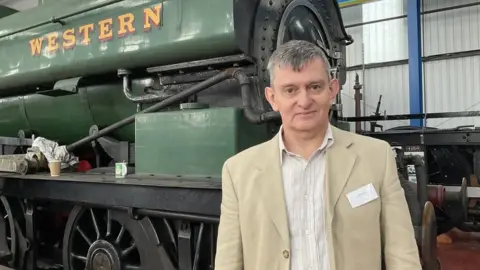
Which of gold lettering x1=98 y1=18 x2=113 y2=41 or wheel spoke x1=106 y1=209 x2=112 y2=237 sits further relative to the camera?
gold lettering x1=98 y1=18 x2=113 y2=41

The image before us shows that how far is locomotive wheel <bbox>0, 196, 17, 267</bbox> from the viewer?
11.4 ft

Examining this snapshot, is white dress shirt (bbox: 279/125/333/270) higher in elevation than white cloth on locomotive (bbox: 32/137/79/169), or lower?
lower

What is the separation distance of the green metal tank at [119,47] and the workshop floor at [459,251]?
7.45 feet

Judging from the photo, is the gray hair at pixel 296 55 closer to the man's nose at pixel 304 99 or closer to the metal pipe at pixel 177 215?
the man's nose at pixel 304 99

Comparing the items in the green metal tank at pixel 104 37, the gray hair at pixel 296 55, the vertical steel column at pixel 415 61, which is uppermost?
the vertical steel column at pixel 415 61

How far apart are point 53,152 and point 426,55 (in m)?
11.2

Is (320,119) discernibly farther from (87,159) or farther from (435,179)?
(435,179)

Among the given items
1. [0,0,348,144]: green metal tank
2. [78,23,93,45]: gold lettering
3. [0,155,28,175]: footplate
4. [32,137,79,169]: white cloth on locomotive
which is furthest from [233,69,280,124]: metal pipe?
[0,155,28,175]: footplate

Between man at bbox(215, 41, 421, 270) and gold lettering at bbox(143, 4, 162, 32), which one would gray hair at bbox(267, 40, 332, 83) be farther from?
gold lettering at bbox(143, 4, 162, 32)

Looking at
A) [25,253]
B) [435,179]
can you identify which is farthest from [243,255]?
[435,179]

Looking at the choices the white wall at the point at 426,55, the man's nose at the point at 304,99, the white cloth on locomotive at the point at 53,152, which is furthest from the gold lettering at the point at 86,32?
the white wall at the point at 426,55

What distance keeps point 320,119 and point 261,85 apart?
1.31 meters

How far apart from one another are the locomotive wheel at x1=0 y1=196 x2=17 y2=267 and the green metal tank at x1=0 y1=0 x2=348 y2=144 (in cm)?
81

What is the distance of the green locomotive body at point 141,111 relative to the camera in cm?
249
